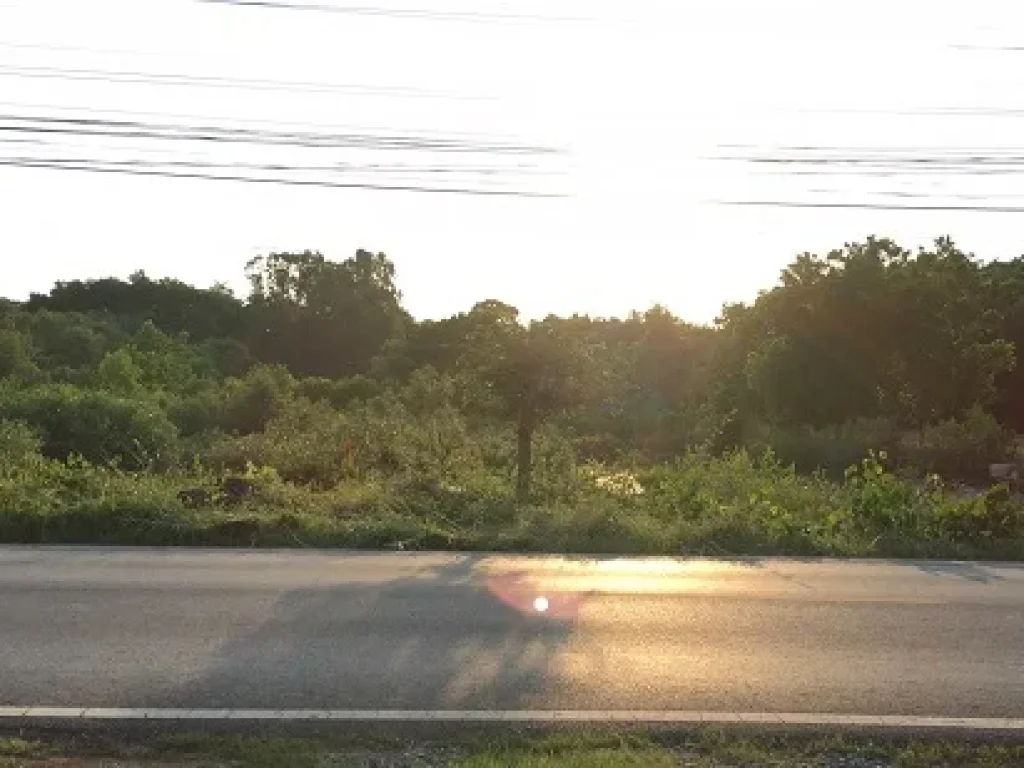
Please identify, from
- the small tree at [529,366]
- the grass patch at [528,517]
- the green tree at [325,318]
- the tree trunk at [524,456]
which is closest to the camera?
the grass patch at [528,517]

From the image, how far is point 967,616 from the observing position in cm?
963

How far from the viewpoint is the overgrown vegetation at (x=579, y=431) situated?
13531 millimetres

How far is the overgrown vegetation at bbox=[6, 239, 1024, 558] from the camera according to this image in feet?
44.4

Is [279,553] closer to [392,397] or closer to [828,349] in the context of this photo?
[392,397]

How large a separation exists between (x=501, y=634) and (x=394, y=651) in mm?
956

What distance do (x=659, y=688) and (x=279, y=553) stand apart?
644 cm

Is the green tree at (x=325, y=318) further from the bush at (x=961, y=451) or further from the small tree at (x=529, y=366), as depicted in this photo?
the small tree at (x=529, y=366)

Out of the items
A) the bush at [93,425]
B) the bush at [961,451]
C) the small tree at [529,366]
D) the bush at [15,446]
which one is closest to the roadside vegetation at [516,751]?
the small tree at [529,366]

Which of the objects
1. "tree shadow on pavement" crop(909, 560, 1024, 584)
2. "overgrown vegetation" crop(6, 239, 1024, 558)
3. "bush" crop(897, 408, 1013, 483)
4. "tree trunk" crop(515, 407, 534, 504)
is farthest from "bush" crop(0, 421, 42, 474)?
"bush" crop(897, 408, 1013, 483)

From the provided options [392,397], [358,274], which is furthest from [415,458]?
[358,274]

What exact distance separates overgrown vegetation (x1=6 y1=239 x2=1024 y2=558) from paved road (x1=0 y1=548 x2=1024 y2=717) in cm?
141

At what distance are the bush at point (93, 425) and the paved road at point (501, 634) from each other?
37.7 ft

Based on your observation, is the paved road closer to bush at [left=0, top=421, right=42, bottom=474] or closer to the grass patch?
the grass patch

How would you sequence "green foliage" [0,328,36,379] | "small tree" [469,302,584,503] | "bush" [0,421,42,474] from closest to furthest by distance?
1. "small tree" [469,302,584,503]
2. "bush" [0,421,42,474]
3. "green foliage" [0,328,36,379]
